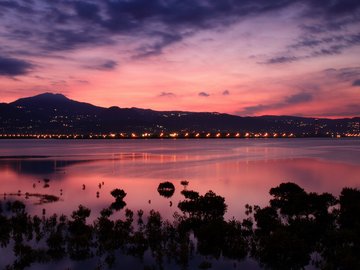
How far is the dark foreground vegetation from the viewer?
1673cm

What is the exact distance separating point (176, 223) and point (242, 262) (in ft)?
23.2

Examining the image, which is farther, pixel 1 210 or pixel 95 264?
pixel 1 210

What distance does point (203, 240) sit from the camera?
19328 millimetres

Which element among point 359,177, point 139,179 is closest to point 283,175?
point 359,177

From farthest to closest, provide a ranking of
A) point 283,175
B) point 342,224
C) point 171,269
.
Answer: point 283,175, point 342,224, point 171,269

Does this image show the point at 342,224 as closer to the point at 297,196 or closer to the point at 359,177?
the point at 297,196

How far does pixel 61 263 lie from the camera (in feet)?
55.6

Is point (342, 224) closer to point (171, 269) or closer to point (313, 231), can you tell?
point (313, 231)

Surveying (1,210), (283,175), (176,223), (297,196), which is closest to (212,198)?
(176,223)

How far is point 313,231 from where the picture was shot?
19797mm

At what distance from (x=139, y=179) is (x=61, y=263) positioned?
33.9 m

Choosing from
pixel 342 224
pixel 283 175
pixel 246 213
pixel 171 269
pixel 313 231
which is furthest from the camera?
pixel 283 175

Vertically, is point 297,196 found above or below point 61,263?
above

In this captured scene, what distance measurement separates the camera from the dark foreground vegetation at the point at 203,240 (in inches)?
659
